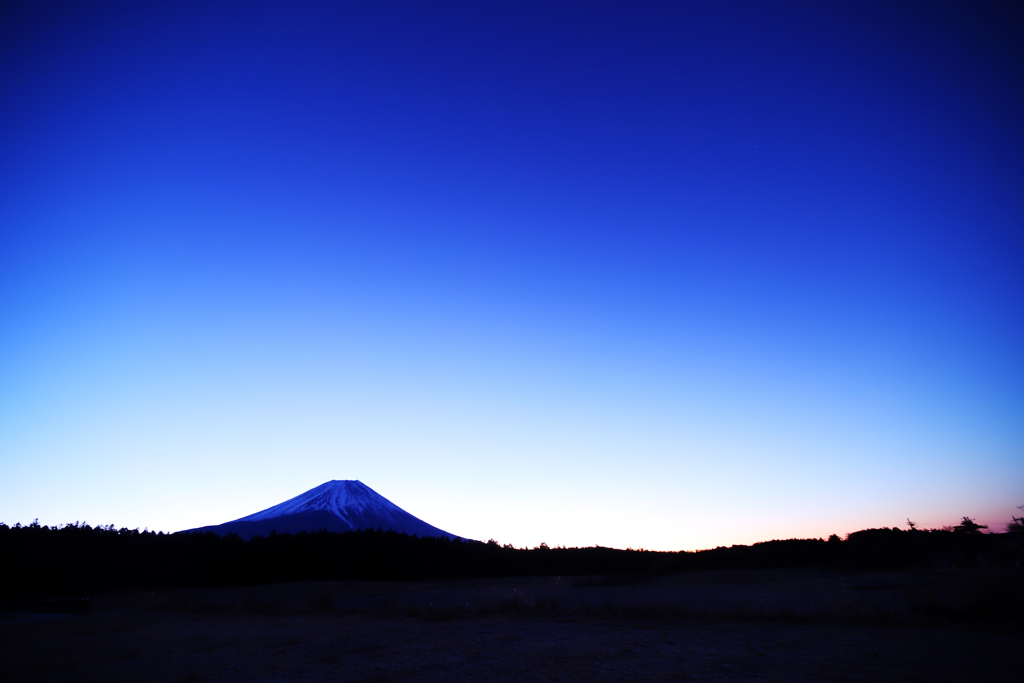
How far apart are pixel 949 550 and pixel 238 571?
4468 cm

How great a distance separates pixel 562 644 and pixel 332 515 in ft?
208

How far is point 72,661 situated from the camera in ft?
27.0

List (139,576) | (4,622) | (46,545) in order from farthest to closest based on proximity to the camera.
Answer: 1. (139,576)
2. (46,545)
3. (4,622)

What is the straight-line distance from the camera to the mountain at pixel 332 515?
61438mm

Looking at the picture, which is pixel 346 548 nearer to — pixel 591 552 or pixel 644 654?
pixel 591 552

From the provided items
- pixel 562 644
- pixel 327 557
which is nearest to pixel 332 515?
pixel 327 557

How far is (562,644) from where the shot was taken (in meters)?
8.53

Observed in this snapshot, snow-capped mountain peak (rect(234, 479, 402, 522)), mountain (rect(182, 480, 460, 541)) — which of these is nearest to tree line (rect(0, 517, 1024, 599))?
mountain (rect(182, 480, 460, 541))

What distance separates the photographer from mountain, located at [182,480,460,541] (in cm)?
6144

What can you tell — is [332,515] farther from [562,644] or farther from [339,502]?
[562,644]

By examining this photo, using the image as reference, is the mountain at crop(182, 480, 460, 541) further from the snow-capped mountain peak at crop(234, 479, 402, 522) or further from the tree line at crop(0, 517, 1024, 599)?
the tree line at crop(0, 517, 1024, 599)

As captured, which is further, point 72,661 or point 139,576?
point 139,576

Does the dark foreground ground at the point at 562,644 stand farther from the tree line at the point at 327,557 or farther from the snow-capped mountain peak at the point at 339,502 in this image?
the snow-capped mountain peak at the point at 339,502

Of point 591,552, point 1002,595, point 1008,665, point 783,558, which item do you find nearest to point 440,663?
point 1008,665
